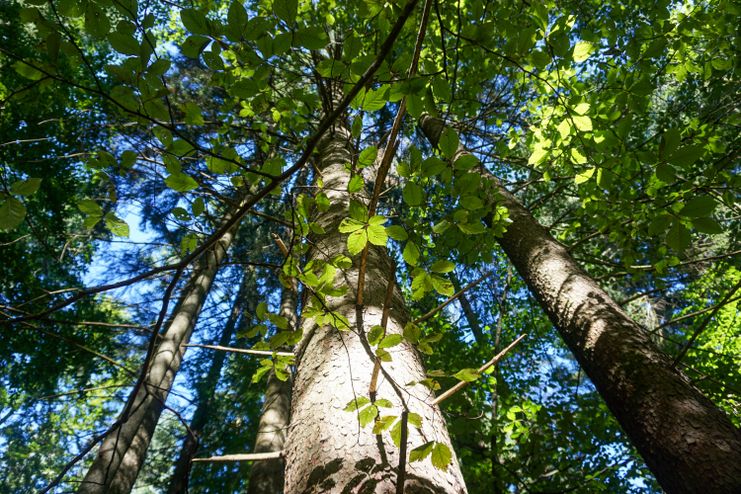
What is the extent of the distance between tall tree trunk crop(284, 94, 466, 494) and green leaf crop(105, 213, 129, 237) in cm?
54

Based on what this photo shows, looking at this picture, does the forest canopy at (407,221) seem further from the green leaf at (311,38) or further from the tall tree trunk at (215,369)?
the tall tree trunk at (215,369)

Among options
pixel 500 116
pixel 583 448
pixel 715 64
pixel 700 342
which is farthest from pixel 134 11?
pixel 700 342

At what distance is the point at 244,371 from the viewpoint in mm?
7871

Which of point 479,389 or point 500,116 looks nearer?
point 500,116

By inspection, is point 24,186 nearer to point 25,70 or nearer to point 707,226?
point 25,70

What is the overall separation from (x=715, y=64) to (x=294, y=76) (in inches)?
85.2

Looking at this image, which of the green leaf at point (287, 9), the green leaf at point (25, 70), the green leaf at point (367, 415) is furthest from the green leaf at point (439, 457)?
the green leaf at point (25, 70)

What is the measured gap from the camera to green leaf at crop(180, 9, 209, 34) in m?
0.89

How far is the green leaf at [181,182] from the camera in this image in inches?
35.6

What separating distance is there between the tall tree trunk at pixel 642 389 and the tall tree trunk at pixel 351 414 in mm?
823

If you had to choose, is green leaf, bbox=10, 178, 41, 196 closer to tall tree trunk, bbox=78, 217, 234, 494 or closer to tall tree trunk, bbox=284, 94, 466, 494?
tall tree trunk, bbox=284, 94, 466, 494

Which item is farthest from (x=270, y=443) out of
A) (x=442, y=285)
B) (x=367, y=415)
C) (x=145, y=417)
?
(x=442, y=285)

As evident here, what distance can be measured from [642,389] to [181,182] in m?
1.77

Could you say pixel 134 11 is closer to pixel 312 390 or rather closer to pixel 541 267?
pixel 312 390
